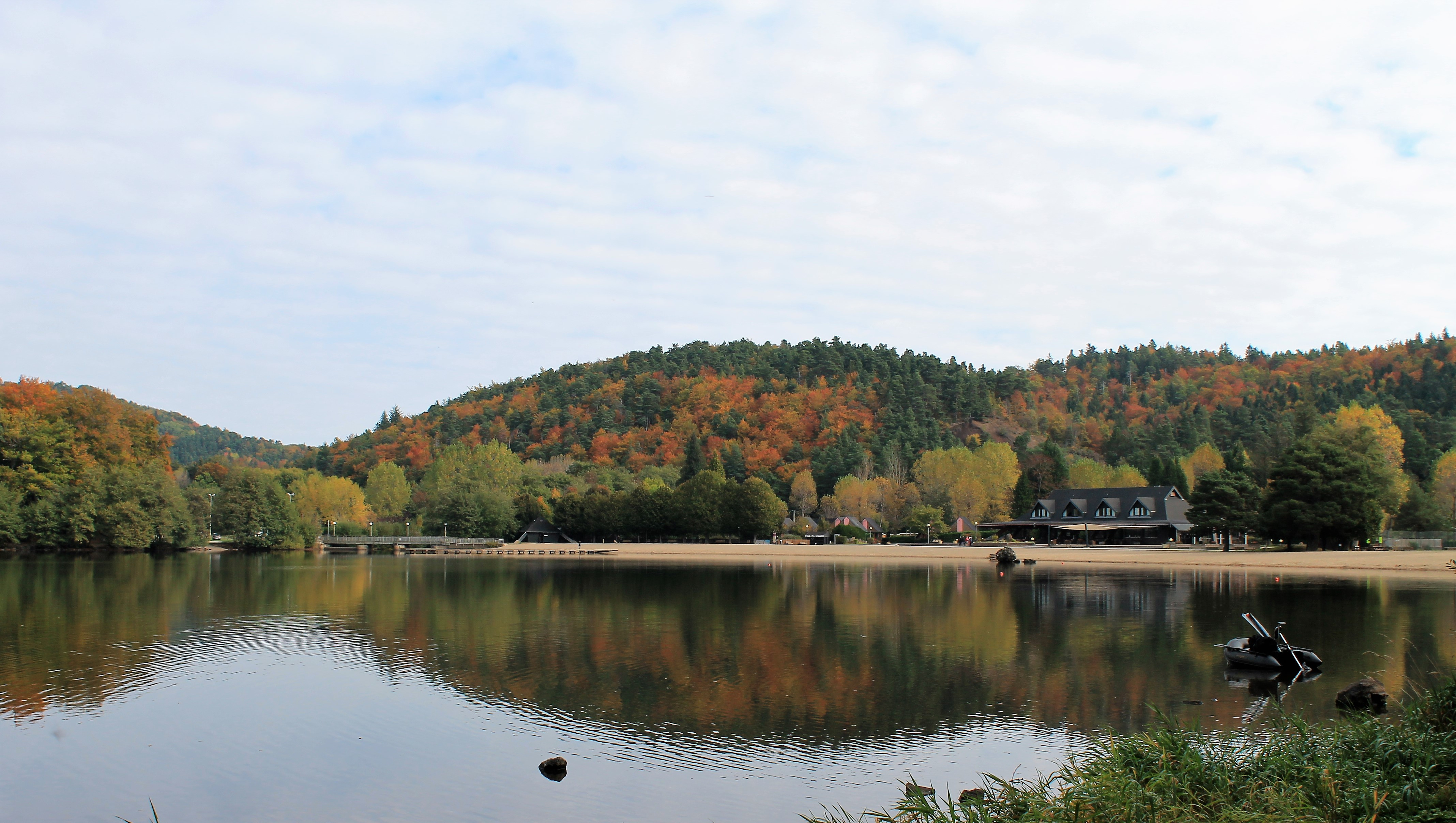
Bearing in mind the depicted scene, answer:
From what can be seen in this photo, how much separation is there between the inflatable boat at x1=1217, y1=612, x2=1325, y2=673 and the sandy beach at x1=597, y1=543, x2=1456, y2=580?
3399 cm

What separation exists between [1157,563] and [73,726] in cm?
6167

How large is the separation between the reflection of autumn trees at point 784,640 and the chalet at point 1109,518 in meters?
38.9

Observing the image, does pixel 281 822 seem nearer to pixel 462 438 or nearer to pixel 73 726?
pixel 73 726

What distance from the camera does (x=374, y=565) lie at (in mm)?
74500

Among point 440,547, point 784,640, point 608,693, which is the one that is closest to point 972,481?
point 440,547

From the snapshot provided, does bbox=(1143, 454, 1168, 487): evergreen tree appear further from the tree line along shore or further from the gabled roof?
the gabled roof

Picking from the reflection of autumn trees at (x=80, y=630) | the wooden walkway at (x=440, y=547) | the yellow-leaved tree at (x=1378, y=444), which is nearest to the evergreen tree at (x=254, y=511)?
the wooden walkway at (x=440, y=547)

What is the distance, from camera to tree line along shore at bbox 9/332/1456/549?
77500 mm

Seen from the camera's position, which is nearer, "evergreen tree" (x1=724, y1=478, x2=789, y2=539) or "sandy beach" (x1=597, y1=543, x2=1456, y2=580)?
"sandy beach" (x1=597, y1=543, x2=1456, y2=580)

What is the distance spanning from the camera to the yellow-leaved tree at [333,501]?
370 ft

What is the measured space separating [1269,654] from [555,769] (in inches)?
630

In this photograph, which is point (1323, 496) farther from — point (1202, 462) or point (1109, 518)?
point (1202, 462)

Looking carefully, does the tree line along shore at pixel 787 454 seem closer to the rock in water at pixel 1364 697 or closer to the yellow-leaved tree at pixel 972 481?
the yellow-leaved tree at pixel 972 481

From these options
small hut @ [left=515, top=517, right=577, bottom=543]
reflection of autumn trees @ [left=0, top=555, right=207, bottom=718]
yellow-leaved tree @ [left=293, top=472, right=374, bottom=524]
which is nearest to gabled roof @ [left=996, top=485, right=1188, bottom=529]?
small hut @ [left=515, top=517, right=577, bottom=543]
